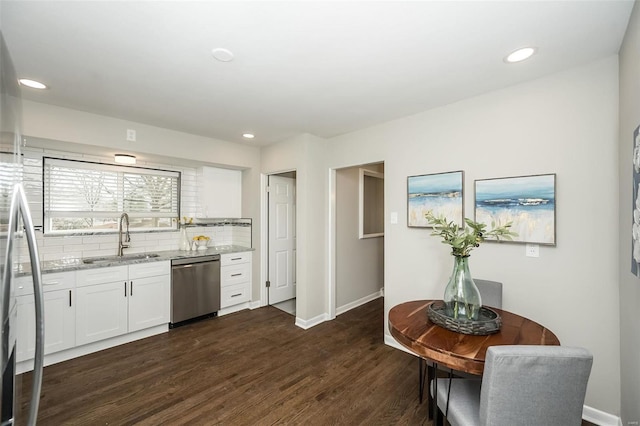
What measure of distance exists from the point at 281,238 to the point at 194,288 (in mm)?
1447

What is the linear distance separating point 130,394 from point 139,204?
2.30m

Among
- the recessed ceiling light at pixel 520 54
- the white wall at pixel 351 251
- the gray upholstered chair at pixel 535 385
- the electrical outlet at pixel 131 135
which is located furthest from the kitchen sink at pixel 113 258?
the recessed ceiling light at pixel 520 54

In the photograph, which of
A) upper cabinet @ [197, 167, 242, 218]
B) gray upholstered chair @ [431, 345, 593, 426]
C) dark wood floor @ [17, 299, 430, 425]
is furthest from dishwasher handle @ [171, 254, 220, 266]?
gray upholstered chair @ [431, 345, 593, 426]

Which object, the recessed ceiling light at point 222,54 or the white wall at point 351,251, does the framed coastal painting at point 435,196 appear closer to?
the white wall at point 351,251

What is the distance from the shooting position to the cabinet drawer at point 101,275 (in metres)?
2.68

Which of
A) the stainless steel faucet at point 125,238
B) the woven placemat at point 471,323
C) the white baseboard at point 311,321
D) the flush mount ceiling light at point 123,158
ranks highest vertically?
the flush mount ceiling light at point 123,158

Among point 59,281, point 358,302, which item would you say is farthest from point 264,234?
point 59,281

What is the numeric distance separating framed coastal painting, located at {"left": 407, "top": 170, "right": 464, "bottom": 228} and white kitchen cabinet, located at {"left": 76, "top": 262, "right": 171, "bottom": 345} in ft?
9.59

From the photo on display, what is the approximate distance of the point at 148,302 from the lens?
122 inches

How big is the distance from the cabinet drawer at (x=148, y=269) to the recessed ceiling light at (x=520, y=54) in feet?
12.4

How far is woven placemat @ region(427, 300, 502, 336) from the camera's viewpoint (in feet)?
4.92

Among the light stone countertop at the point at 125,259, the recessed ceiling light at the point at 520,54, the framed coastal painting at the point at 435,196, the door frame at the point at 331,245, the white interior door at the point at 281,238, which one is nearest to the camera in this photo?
the recessed ceiling light at the point at 520,54

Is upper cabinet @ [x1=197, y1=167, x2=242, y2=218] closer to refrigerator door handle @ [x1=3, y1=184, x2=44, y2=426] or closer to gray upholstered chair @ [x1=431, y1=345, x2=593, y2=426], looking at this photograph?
refrigerator door handle @ [x1=3, y1=184, x2=44, y2=426]

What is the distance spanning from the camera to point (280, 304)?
4320mm
